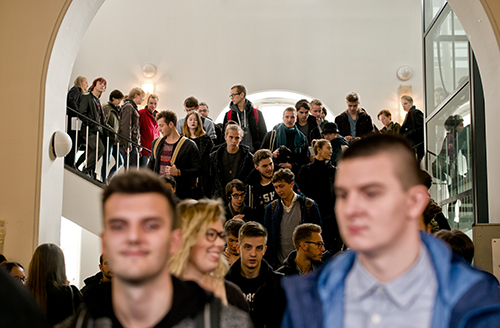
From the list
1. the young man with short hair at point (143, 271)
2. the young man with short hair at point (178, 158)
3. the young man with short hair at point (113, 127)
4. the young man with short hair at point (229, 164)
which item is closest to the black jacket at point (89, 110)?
the young man with short hair at point (113, 127)

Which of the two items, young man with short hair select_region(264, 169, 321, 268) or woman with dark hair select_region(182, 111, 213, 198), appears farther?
woman with dark hair select_region(182, 111, 213, 198)

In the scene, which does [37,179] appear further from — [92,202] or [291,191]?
[92,202]

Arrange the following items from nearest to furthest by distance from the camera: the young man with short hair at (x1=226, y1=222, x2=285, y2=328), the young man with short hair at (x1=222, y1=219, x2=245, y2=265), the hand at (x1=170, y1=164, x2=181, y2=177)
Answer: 1. the young man with short hair at (x1=226, y1=222, x2=285, y2=328)
2. the young man with short hair at (x1=222, y1=219, x2=245, y2=265)
3. the hand at (x1=170, y1=164, x2=181, y2=177)

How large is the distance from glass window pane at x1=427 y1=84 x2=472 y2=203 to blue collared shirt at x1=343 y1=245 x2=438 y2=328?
528 centimetres

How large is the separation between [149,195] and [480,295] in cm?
89

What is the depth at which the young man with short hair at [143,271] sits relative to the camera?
1.50 metres

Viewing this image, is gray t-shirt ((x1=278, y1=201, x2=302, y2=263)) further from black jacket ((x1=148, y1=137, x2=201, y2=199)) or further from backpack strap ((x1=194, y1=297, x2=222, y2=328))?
backpack strap ((x1=194, y1=297, x2=222, y2=328))

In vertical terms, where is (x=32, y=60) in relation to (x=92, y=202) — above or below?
above

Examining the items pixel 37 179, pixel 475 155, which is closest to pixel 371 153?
pixel 37 179

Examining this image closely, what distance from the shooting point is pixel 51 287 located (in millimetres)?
3312

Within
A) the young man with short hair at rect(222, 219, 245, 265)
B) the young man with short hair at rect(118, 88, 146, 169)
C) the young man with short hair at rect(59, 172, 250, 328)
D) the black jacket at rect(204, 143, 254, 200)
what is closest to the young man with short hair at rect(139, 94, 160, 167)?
the young man with short hair at rect(118, 88, 146, 169)

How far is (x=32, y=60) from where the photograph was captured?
447cm

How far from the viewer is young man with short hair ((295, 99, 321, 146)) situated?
799 cm

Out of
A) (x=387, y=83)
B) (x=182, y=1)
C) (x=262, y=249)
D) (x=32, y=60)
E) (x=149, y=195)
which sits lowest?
(x=262, y=249)
